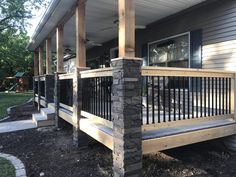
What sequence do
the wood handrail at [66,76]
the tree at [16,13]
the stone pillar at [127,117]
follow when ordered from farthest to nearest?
the tree at [16,13] < the wood handrail at [66,76] < the stone pillar at [127,117]

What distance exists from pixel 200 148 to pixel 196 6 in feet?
10.4

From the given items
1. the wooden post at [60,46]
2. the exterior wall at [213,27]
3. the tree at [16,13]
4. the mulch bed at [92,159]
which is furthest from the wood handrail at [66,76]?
the tree at [16,13]

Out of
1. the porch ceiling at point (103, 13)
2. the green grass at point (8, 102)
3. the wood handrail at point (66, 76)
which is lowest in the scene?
the green grass at point (8, 102)

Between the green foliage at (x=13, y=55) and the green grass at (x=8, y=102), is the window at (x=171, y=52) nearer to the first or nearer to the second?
the green grass at (x=8, y=102)

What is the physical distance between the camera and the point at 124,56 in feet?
10.4

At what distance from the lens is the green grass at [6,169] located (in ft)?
12.0

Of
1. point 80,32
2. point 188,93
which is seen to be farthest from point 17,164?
point 188,93

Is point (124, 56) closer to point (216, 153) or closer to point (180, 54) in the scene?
point (216, 153)

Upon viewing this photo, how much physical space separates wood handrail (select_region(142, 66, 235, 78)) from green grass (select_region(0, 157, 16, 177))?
8.46ft

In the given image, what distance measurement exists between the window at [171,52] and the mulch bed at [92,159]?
89.0 inches

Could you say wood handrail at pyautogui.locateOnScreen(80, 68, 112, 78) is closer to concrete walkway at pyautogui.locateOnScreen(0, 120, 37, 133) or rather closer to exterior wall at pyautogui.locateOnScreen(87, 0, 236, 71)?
exterior wall at pyautogui.locateOnScreen(87, 0, 236, 71)

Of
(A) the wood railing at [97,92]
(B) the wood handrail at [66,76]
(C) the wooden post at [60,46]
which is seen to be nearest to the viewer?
(A) the wood railing at [97,92]

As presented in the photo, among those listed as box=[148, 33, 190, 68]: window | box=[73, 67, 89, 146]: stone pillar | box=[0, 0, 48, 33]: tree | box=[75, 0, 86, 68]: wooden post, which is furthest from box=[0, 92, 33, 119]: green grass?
box=[0, 0, 48, 33]: tree

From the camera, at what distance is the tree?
1859cm
